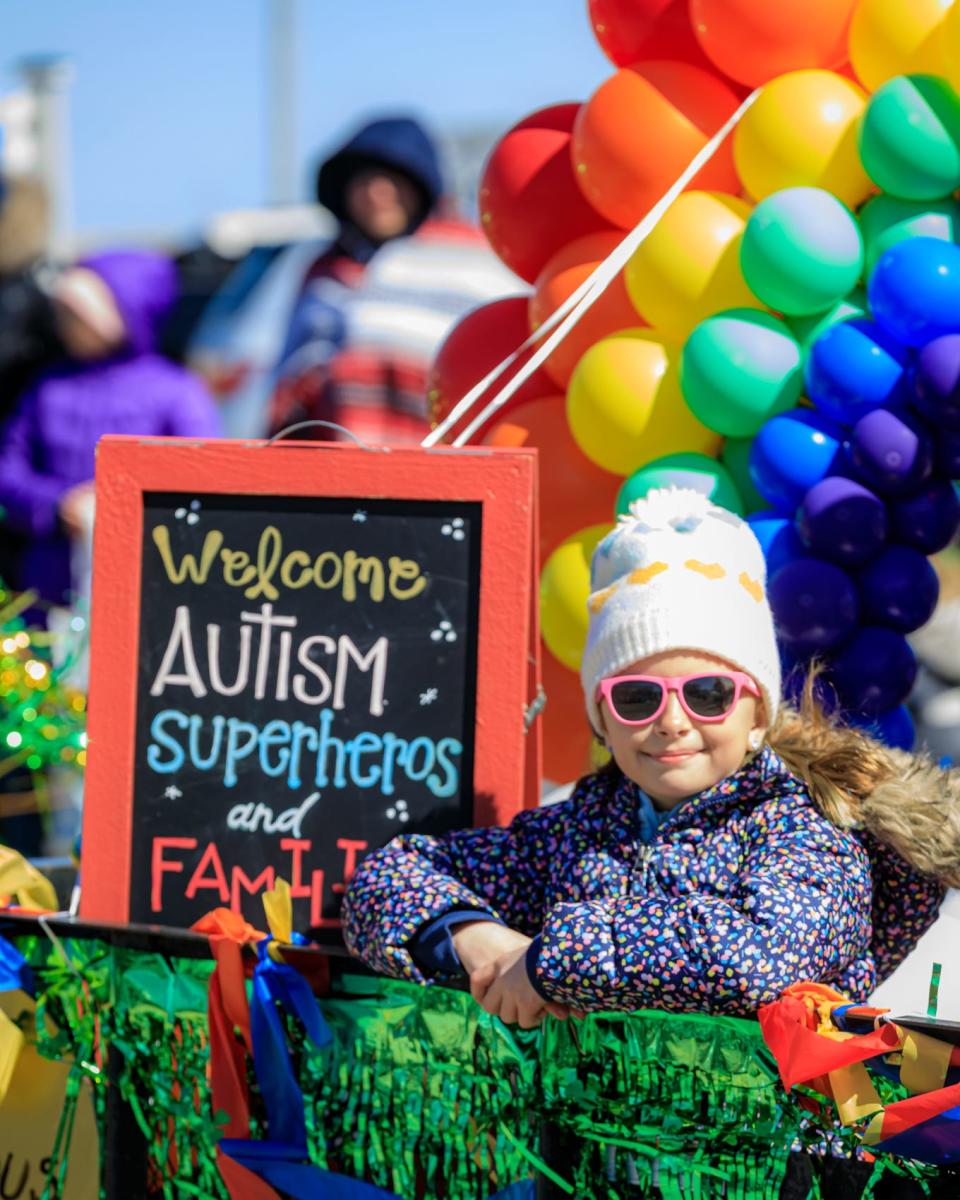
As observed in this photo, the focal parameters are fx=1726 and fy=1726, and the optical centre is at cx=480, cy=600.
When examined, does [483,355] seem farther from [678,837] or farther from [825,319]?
[678,837]

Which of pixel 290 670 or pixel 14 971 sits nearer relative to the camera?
pixel 14 971

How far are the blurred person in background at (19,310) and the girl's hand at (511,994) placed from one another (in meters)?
3.93

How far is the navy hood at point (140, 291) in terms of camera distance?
5.61 m

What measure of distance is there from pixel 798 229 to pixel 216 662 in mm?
1047

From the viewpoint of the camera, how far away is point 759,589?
2154 mm

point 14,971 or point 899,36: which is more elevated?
point 899,36

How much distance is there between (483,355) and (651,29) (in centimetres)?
60

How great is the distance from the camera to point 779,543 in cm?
257

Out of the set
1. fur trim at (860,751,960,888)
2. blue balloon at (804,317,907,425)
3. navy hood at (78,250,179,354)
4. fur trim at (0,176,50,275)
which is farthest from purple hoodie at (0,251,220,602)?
fur trim at (860,751,960,888)

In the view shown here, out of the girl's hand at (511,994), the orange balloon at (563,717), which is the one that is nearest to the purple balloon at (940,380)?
the orange balloon at (563,717)

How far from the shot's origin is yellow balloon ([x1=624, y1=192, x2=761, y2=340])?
8.63ft

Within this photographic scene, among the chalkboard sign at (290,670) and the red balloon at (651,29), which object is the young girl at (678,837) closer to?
the chalkboard sign at (290,670)

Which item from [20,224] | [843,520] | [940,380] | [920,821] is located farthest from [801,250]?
[20,224]

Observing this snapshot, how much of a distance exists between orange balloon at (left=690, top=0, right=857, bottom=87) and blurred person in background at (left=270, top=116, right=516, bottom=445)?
2.56 meters
